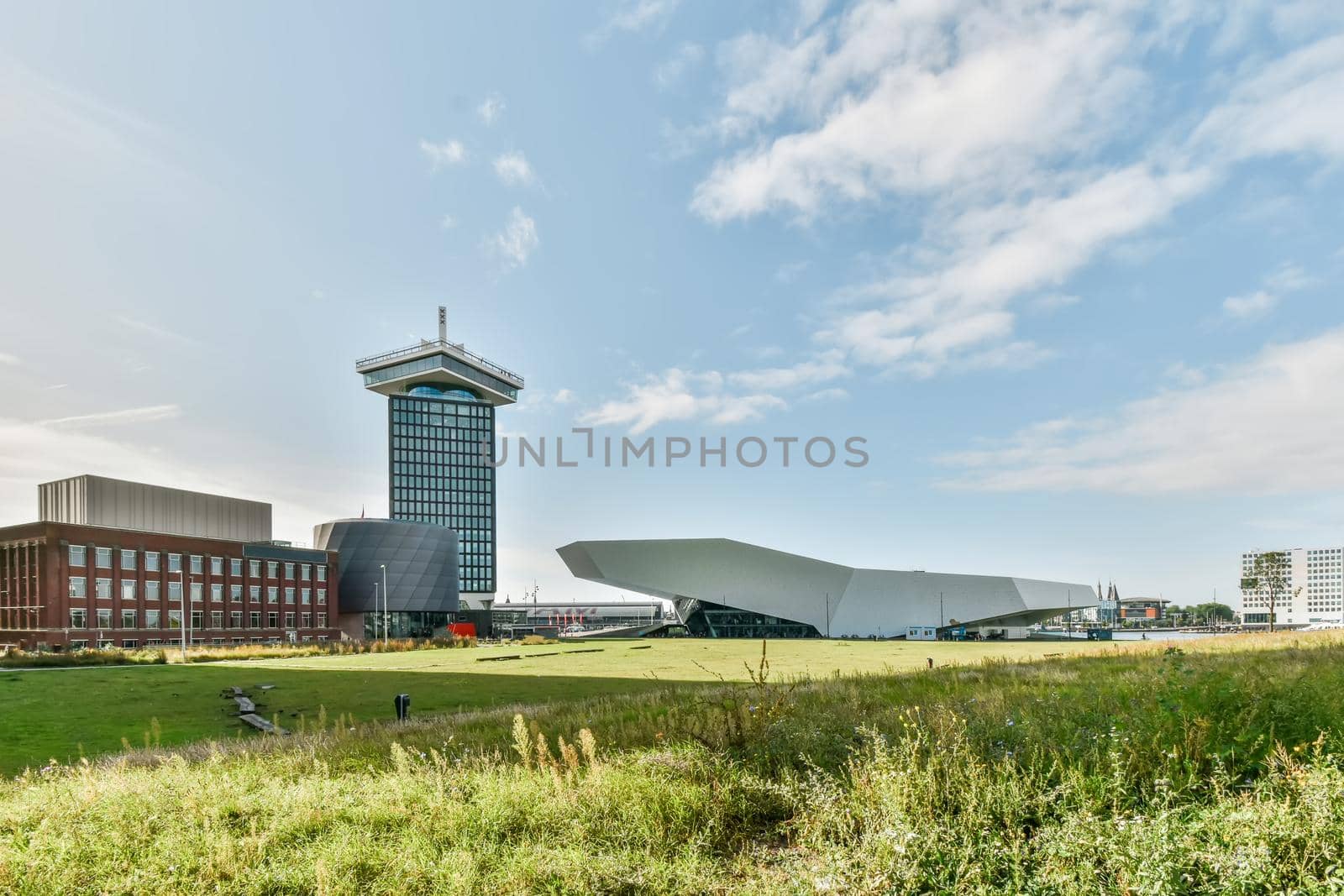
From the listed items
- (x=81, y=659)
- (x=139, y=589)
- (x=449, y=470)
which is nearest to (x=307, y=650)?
(x=81, y=659)

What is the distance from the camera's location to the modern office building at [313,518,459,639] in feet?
356

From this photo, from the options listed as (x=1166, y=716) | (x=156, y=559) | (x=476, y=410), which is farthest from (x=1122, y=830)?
(x=476, y=410)

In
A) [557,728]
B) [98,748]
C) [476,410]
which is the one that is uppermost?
[476,410]

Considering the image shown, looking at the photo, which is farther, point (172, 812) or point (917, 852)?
point (172, 812)

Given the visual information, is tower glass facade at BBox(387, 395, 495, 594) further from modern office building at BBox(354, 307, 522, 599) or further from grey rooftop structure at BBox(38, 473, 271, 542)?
grey rooftop structure at BBox(38, 473, 271, 542)

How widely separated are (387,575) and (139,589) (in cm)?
4237

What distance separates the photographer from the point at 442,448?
6663 inches

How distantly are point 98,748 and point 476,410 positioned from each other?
165 m

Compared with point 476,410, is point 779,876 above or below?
below

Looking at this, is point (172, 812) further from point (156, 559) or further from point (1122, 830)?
point (156, 559)

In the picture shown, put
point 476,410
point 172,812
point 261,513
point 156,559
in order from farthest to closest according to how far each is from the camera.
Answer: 1. point 476,410
2. point 261,513
3. point 156,559
4. point 172,812

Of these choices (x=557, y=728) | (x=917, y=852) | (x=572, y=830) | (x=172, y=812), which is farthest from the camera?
(x=557, y=728)

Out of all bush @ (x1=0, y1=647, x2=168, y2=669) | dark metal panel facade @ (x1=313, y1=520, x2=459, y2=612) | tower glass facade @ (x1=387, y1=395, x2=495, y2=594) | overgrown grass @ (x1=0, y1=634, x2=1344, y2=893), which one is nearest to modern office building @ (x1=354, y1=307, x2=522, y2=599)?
tower glass facade @ (x1=387, y1=395, x2=495, y2=594)

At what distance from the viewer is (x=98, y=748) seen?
14.2 meters
